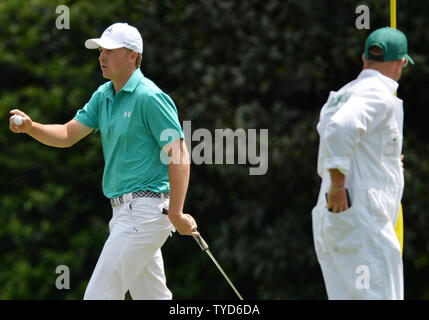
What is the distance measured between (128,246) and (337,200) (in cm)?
112

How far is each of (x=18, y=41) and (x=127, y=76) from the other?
3.49m

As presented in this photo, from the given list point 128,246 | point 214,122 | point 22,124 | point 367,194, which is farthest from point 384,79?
point 214,122

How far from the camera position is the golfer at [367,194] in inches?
165

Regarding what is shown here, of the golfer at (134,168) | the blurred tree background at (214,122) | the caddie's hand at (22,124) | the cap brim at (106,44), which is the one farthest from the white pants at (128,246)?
the blurred tree background at (214,122)

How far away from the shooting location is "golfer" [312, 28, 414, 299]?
4.18 meters

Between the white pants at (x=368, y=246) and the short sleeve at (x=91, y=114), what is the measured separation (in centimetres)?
152

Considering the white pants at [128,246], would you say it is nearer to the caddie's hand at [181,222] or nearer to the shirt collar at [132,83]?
the caddie's hand at [181,222]

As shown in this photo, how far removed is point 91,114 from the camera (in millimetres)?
5117

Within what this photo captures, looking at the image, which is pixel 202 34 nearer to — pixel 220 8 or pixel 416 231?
pixel 220 8

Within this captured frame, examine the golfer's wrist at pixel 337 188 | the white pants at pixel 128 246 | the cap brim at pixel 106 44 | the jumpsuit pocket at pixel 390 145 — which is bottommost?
the white pants at pixel 128 246

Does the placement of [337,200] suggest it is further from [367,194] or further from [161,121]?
[161,121]

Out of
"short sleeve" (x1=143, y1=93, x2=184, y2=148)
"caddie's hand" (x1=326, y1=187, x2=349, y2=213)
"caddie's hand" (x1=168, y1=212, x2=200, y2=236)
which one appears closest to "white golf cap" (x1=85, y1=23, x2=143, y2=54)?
"short sleeve" (x1=143, y1=93, x2=184, y2=148)

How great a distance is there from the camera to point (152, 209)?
4.71m
